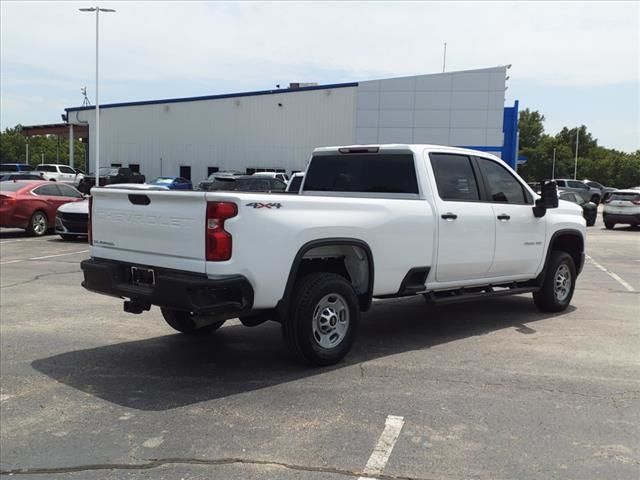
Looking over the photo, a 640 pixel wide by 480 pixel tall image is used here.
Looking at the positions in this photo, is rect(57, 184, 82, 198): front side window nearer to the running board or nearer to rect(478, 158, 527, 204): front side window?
rect(478, 158, 527, 204): front side window

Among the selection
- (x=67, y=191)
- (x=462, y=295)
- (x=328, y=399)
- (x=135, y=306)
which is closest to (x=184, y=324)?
(x=135, y=306)

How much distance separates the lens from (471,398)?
489 centimetres

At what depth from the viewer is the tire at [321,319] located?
5328mm

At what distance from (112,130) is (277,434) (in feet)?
158

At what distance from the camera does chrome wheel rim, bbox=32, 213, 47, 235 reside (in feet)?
58.0

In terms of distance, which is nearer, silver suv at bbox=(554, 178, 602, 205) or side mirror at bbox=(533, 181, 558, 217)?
side mirror at bbox=(533, 181, 558, 217)

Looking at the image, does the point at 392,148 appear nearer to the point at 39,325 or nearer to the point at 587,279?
the point at 39,325

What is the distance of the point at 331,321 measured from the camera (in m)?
5.62

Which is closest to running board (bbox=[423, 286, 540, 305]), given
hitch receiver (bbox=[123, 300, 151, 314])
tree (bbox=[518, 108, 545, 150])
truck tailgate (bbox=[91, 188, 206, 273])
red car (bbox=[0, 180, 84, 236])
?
truck tailgate (bbox=[91, 188, 206, 273])

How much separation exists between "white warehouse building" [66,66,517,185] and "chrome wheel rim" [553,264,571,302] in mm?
28300

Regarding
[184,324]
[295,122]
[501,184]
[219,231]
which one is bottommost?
[184,324]

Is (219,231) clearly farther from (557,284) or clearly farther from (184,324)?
(557,284)

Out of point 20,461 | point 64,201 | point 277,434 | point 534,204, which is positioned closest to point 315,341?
point 277,434

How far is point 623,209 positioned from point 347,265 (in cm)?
2164
